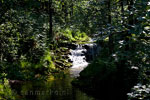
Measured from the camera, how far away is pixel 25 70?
45.0 ft

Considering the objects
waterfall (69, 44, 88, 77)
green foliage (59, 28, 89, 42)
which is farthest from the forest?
green foliage (59, 28, 89, 42)

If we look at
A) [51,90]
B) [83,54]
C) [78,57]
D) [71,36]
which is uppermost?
[71,36]

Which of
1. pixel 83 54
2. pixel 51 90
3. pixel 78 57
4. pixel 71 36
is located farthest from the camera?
pixel 71 36

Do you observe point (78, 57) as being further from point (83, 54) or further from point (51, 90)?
point (51, 90)

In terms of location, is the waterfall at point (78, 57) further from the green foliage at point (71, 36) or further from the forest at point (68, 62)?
the green foliage at point (71, 36)

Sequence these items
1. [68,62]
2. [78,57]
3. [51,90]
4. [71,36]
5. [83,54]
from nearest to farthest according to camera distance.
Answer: [51,90] < [68,62] < [78,57] < [83,54] < [71,36]

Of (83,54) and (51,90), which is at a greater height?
(83,54)

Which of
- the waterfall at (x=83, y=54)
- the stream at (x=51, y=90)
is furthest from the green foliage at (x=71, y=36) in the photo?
the stream at (x=51, y=90)

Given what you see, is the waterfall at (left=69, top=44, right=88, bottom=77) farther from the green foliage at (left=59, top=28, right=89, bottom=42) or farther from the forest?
the green foliage at (left=59, top=28, right=89, bottom=42)

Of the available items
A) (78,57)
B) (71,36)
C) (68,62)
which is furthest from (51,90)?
(71,36)

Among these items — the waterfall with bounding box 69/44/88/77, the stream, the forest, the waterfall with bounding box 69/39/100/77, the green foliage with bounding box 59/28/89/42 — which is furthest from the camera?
the green foliage with bounding box 59/28/89/42

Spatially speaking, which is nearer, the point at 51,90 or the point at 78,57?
the point at 51,90

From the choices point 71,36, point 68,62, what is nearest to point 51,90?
point 68,62

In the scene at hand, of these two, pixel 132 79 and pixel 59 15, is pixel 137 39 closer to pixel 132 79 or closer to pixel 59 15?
pixel 132 79
